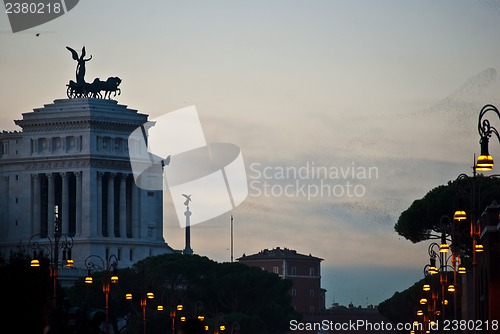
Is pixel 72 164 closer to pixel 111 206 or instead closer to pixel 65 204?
pixel 65 204

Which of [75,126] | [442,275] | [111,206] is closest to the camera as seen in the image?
[442,275]

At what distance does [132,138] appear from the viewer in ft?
638

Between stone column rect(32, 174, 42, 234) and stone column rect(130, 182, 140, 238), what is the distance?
875 cm

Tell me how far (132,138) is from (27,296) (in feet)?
423

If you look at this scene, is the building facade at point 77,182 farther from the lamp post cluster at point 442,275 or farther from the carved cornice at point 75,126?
the lamp post cluster at point 442,275

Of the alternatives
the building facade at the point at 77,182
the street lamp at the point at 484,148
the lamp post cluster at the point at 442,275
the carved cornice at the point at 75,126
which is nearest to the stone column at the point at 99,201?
the building facade at the point at 77,182

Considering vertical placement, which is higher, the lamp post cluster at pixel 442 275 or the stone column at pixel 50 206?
the stone column at pixel 50 206

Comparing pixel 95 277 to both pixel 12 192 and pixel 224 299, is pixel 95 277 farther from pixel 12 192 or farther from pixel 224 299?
pixel 12 192

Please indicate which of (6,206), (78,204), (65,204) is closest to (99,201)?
(78,204)

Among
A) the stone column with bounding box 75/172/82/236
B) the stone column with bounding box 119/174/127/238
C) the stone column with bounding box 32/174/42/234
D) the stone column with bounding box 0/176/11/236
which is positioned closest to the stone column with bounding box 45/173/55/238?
the stone column with bounding box 32/174/42/234

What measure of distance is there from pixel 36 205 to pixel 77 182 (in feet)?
18.2

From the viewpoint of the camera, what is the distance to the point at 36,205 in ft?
638

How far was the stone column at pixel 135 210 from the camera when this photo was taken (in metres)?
195

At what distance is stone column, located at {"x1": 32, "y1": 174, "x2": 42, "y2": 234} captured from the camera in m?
193
